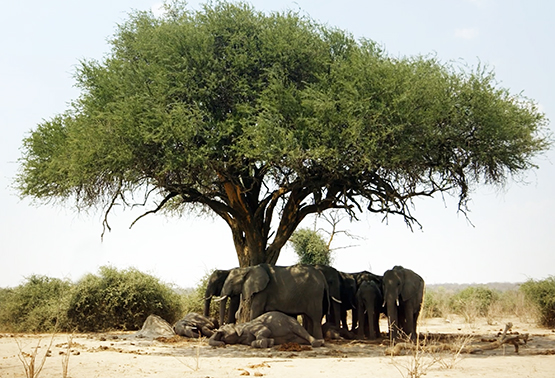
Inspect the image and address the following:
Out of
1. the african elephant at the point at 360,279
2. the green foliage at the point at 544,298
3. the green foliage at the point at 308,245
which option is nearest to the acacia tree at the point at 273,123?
the african elephant at the point at 360,279

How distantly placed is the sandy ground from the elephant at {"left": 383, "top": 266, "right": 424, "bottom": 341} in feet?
4.23

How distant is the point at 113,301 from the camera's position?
2459 cm

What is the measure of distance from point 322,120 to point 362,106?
3.94ft

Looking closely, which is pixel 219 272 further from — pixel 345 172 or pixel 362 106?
pixel 362 106

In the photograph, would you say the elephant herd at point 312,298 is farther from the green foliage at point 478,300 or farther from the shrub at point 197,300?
the green foliage at point 478,300

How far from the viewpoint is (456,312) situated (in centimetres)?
3681

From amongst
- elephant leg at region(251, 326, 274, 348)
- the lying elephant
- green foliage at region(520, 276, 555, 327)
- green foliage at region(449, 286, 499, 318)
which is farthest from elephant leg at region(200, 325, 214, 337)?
green foliage at region(449, 286, 499, 318)

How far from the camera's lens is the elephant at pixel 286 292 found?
17938 mm

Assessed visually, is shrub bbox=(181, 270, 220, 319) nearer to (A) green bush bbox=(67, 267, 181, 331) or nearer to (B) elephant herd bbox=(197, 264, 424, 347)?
(A) green bush bbox=(67, 267, 181, 331)

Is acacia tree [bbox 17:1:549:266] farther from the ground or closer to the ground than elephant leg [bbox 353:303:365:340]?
farther from the ground

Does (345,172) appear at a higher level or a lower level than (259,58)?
lower

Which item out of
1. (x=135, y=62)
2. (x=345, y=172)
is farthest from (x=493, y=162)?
(x=135, y=62)

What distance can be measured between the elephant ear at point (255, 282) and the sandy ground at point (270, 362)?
1.96 meters

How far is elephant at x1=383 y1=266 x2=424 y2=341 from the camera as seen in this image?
1830 centimetres
